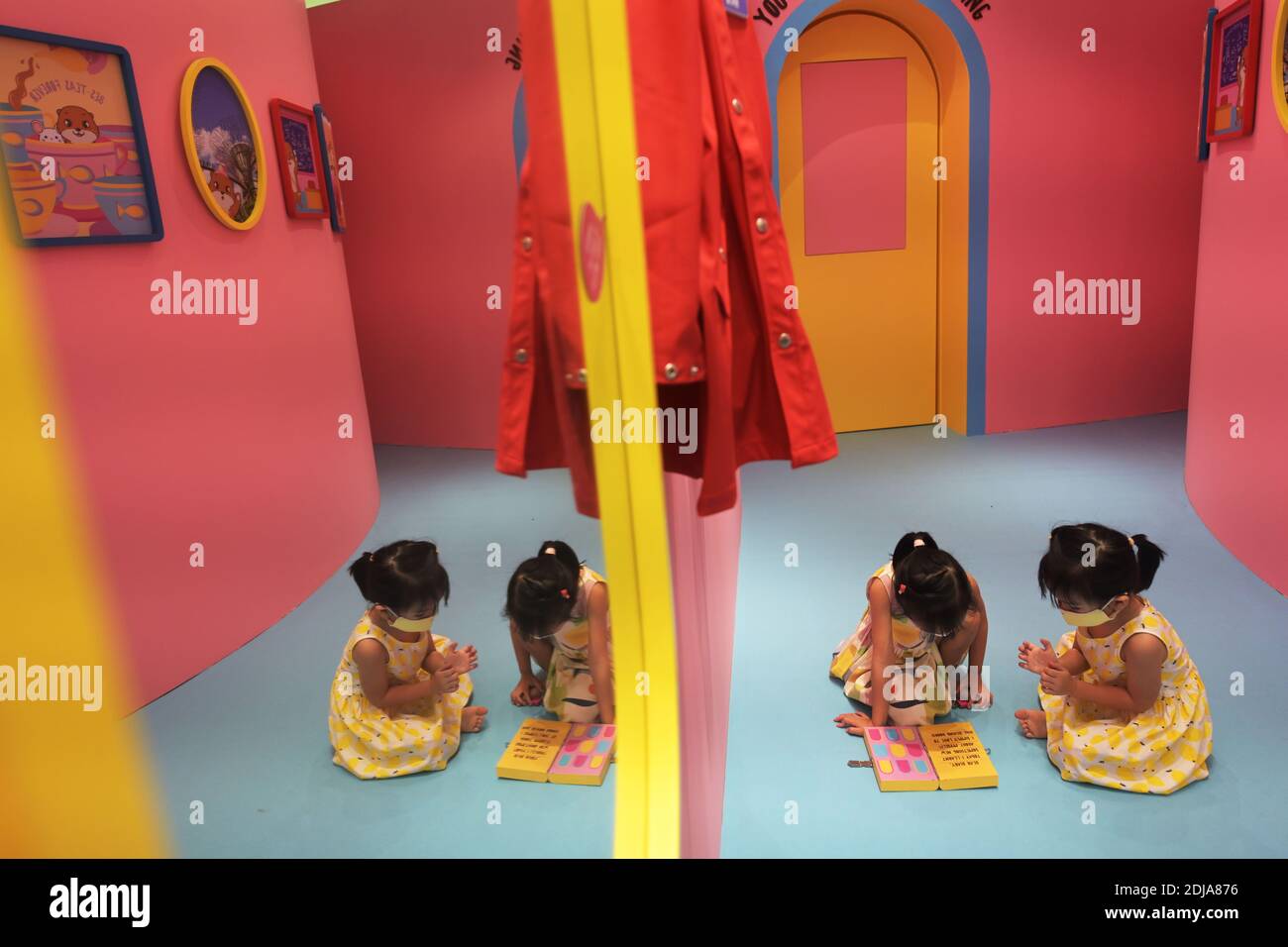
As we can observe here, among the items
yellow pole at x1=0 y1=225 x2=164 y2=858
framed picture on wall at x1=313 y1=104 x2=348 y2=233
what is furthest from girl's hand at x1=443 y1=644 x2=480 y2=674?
framed picture on wall at x1=313 y1=104 x2=348 y2=233

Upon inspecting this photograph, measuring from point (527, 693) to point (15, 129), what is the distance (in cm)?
72

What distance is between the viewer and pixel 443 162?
2.60 ft

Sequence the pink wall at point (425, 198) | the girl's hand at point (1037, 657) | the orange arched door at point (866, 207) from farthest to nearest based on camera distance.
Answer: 1. the orange arched door at point (866, 207)
2. the girl's hand at point (1037, 657)
3. the pink wall at point (425, 198)

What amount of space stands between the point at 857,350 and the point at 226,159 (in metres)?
2.84

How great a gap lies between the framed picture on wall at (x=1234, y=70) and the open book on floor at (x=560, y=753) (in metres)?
2.42

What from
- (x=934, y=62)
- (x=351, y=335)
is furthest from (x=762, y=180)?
(x=934, y=62)

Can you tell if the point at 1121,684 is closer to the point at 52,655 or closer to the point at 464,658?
the point at 464,658

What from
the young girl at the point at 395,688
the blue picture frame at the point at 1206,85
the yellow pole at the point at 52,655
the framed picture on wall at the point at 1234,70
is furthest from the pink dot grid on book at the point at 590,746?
the blue picture frame at the point at 1206,85

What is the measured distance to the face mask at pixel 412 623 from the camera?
948 mm

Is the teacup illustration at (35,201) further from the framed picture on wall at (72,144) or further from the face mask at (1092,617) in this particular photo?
the face mask at (1092,617)

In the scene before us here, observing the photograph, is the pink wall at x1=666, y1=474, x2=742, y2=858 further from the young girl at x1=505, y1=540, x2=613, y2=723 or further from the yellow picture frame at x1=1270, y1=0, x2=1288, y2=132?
the yellow picture frame at x1=1270, y1=0, x2=1288, y2=132

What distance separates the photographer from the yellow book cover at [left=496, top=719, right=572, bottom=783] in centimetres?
101

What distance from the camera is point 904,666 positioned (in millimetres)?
1907
